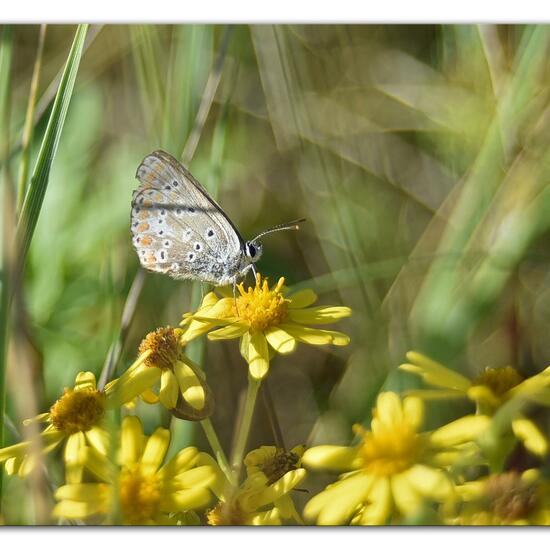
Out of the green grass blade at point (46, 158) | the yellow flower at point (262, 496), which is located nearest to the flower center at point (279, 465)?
the yellow flower at point (262, 496)

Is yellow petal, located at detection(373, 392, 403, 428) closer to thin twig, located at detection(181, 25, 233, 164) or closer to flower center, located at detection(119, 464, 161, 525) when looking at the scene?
flower center, located at detection(119, 464, 161, 525)

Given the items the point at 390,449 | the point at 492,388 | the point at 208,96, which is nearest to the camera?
the point at 390,449

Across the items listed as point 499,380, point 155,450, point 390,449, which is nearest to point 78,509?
point 155,450

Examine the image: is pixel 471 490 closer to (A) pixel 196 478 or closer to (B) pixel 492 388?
(B) pixel 492 388

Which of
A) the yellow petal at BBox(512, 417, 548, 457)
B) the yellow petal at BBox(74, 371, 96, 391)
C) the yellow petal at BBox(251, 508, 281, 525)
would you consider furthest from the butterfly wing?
the yellow petal at BBox(512, 417, 548, 457)

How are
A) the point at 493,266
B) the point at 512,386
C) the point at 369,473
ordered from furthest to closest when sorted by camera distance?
the point at 493,266 < the point at 512,386 < the point at 369,473
